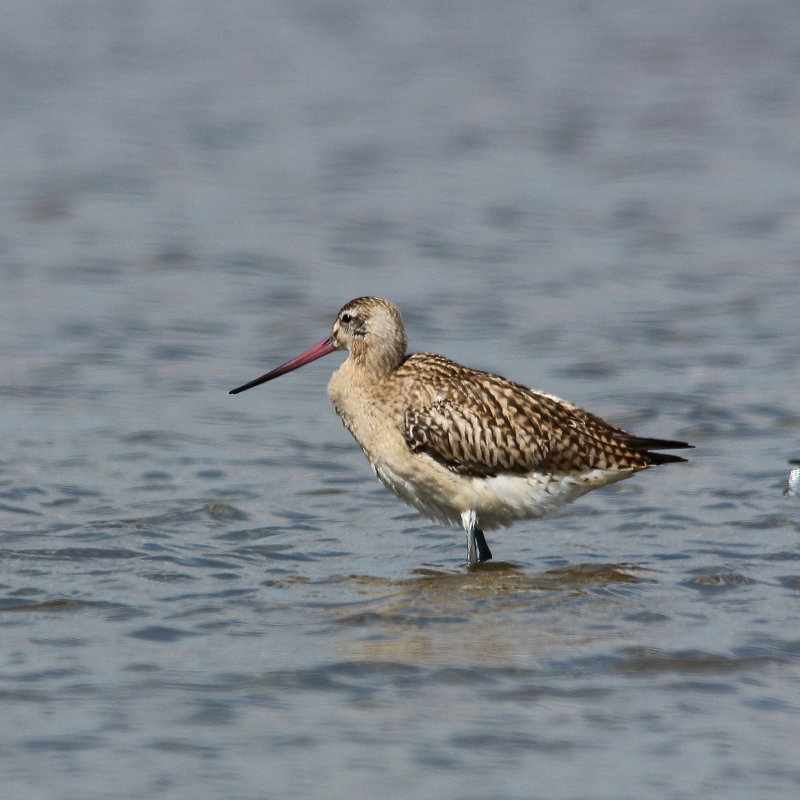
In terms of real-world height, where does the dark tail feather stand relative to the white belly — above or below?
above

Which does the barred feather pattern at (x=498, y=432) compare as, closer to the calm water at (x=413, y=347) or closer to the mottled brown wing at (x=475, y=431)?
the mottled brown wing at (x=475, y=431)

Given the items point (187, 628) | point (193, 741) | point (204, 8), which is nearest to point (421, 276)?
A: point (187, 628)

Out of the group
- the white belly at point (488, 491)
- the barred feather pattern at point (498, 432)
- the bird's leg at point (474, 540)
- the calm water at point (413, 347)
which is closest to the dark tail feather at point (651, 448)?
the barred feather pattern at point (498, 432)

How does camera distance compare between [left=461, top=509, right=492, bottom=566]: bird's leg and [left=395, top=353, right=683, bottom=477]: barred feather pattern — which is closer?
[left=461, top=509, right=492, bottom=566]: bird's leg

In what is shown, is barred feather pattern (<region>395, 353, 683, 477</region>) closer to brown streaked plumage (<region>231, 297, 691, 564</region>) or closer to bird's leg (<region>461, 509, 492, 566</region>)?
brown streaked plumage (<region>231, 297, 691, 564</region>)

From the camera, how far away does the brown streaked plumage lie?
8.13 m

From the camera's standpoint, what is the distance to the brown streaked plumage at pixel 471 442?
8.13 meters

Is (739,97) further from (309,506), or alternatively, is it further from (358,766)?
(358,766)

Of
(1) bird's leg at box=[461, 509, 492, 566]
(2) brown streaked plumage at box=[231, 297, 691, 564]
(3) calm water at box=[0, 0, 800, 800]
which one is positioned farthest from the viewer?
(2) brown streaked plumage at box=[231, 297, 691, 564]

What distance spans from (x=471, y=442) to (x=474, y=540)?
17.8 inches

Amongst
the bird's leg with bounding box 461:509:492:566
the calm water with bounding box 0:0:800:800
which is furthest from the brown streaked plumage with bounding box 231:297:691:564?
the calm water with bounding box 0:0:800:800

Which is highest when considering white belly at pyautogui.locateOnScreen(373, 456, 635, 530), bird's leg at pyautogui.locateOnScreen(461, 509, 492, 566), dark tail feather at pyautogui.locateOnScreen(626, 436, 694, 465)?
dark tail feather at pyautogui.locateOnScreen(626, 436, 694, 465)

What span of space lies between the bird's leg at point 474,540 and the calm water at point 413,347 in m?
0.11

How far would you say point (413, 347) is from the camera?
11469 mm
